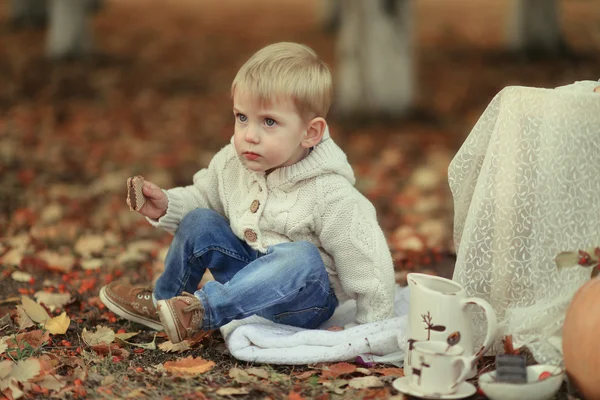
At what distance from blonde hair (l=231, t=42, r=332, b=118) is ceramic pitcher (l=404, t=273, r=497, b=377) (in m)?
0.80

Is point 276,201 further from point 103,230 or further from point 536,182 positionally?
point 103,230

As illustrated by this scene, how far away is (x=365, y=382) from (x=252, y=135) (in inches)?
38.8

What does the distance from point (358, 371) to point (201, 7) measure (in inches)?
682

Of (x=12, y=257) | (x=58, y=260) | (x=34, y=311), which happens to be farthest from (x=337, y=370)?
(x=12, y=257)

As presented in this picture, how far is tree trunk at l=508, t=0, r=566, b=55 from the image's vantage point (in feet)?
41.7

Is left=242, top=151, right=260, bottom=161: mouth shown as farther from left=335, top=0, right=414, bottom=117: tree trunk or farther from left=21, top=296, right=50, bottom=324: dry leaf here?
left=335, top=0, right=414, bottom=117: tree trunk

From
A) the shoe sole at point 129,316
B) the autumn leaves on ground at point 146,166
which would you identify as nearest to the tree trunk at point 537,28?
the autumn leaves on ground at point 146,166

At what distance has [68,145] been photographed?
8.12 m

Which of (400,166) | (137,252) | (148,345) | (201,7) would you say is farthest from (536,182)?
(201,7)

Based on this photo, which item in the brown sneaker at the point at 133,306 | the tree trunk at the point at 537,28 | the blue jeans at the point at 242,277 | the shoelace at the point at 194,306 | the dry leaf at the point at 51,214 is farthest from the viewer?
the tree trunk at the point at 537,28

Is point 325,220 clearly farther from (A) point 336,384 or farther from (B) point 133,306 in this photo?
(B) point 133,306

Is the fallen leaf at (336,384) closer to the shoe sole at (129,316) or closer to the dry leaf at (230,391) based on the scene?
the dry leaf at (230,391)

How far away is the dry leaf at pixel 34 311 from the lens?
12.3 feet

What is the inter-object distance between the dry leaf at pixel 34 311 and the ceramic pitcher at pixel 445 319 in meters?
1.54
